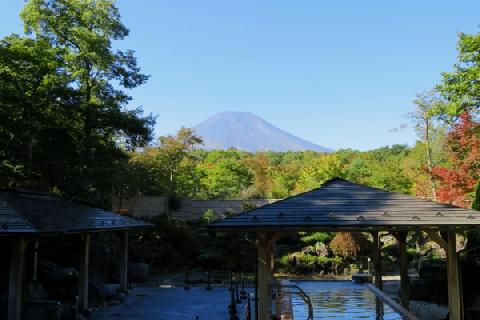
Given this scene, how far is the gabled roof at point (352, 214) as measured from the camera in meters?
8.08

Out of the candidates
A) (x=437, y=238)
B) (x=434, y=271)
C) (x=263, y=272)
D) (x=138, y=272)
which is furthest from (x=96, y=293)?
(x=437, y=238)

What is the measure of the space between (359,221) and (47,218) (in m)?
7.21

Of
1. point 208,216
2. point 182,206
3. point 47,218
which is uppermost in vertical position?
point 182,206

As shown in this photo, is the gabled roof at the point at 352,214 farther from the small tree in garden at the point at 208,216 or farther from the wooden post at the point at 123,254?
the small tree in garden at the point at 208,216

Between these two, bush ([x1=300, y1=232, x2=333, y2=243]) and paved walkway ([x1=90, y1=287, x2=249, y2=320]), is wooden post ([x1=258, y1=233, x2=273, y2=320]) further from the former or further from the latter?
bush ([x1=300, y1=232, x2=333, y2=243])

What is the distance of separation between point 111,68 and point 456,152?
1660 cm

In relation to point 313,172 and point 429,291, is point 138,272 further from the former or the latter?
point 313,172

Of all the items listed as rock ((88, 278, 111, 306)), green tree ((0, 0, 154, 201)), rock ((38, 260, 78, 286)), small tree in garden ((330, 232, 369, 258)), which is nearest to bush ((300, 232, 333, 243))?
small tree in garden ((330, 232, 369, 258))

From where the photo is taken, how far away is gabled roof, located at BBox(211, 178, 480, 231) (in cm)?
808

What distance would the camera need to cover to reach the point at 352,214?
8516 millimetres

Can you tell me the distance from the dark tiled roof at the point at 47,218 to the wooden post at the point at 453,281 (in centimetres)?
788

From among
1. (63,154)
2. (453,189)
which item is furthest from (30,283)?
(453,189)

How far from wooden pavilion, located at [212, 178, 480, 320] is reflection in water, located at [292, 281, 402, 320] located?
126cm

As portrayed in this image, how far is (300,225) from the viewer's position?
8.03 meters
